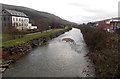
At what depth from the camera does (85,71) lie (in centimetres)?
1246

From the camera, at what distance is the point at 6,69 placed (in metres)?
12.8

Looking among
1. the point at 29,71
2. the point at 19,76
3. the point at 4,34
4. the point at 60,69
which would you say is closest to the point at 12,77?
the point at 19,76

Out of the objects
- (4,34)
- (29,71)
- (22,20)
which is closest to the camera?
(29,71)

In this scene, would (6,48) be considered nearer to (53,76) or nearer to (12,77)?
(12,77)

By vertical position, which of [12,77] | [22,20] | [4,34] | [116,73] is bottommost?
[12,77]

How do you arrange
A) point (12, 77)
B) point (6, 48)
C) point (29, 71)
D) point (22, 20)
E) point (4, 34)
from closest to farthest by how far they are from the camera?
point (12, 77), point (29, 71), point (6, 48), point (4, 34), point (22, 20)

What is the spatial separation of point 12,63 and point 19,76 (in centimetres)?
395

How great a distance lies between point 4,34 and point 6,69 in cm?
1305

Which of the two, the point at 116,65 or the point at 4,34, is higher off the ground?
the point at 4,34

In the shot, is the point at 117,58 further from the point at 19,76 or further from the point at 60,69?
the point at 19,76

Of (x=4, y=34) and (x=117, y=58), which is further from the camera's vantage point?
(x=4, y=34)

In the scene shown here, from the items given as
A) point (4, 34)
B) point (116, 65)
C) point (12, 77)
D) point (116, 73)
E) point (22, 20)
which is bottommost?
point (12, 77)

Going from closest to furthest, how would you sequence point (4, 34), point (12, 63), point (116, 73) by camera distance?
point (116, 73)
point (12, 63)
point (4, 34)

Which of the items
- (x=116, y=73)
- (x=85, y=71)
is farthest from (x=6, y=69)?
(x=116, y=73)
